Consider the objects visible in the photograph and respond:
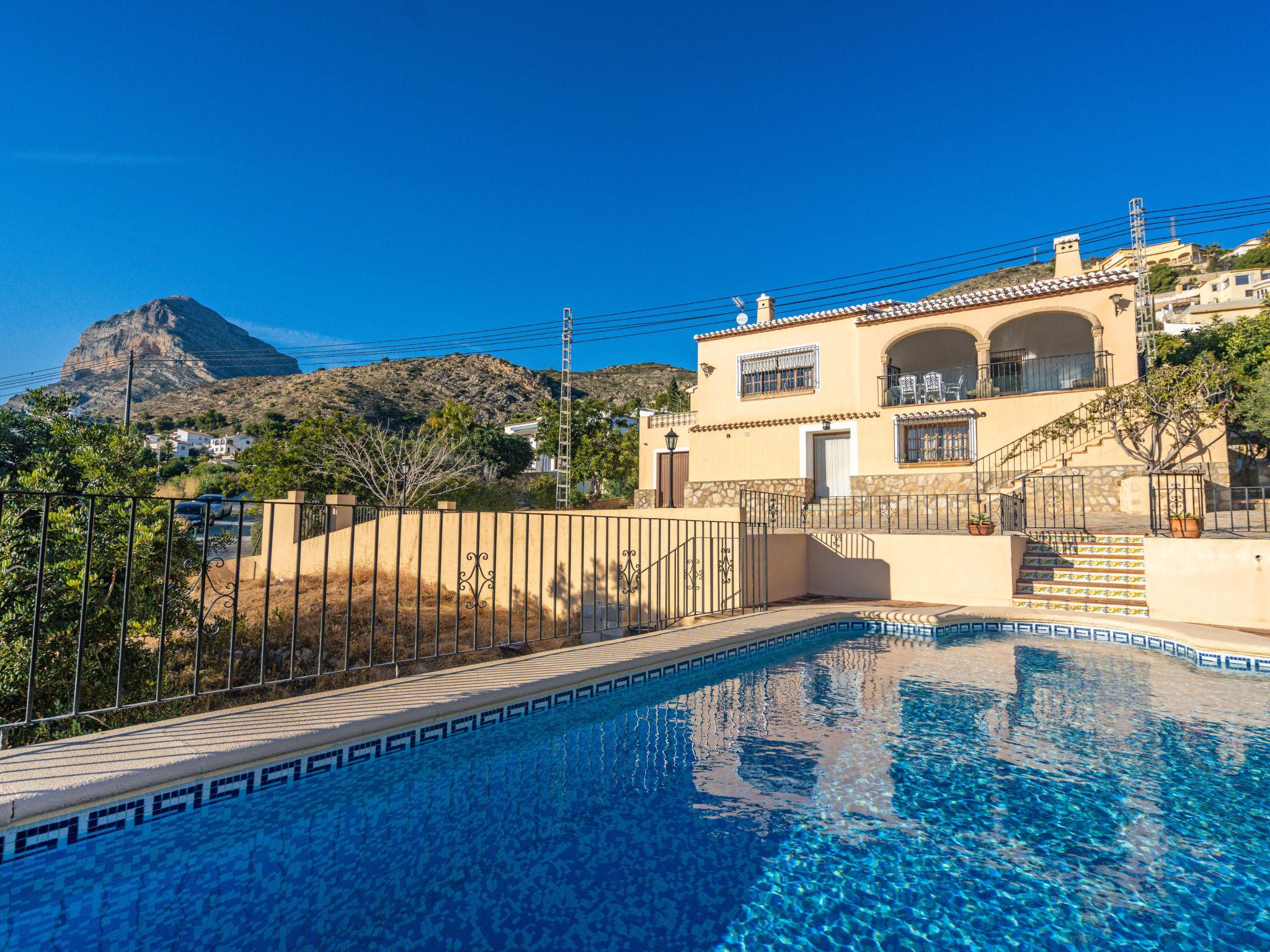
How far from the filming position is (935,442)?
1734 centimetres

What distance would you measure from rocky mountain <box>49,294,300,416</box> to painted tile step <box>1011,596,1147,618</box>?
86.7m

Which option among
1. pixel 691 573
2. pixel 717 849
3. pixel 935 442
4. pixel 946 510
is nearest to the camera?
pixel 717 849

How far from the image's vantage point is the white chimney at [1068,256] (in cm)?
1817

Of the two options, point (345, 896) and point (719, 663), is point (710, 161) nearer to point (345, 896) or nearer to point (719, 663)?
point (719, 663)

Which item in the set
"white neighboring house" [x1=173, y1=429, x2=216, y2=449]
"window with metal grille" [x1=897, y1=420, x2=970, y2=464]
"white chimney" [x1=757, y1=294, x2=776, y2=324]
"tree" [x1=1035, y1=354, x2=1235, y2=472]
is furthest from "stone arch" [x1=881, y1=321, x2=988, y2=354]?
"white neighboring house" [x1=173, y1=429, x2=216, y2=449]

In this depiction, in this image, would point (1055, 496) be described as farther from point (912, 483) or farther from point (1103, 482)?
point (912, 483)

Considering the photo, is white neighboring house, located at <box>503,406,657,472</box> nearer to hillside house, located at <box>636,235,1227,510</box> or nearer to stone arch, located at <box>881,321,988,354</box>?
hillside house, located at <box>636,235,1227,510</box>

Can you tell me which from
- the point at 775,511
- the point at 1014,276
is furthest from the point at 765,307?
the point at 1014,276

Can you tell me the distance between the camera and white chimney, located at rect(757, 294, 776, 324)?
2269 centimetres

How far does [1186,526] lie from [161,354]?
121457 mm

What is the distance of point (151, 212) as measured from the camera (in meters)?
37.5

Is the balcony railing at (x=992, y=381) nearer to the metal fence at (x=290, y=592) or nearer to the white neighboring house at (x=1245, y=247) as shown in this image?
the metal fence at (x=290, y=592)

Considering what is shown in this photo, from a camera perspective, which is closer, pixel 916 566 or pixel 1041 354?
pixel 916 566

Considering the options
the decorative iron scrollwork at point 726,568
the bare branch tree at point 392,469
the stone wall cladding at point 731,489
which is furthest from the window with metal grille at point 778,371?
the decorative iron scrollwork at point 726,568
